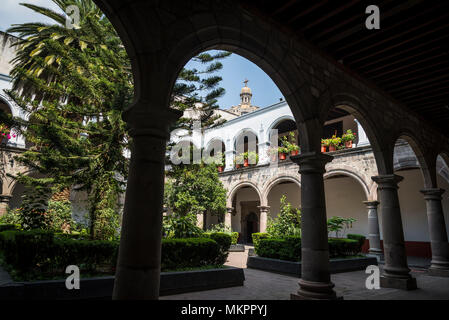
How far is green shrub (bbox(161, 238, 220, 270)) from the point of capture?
4.97 meters

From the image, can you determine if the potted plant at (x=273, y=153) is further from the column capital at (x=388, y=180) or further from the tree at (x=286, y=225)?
the column capital at (x=388, y=180)

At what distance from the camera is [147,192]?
7.72 feet

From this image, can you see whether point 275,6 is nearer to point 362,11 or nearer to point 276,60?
point 276,60

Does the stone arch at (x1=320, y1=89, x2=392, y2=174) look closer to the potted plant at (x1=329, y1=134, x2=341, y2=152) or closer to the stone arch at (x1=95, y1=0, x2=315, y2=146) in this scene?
the stone arch at (x1=95, y1=0, x2=315, y2=146)

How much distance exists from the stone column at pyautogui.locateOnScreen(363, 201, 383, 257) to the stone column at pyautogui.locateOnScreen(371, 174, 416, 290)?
5.07m

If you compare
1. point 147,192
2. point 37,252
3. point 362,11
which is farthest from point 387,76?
point 37,252

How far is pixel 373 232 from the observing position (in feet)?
33.4

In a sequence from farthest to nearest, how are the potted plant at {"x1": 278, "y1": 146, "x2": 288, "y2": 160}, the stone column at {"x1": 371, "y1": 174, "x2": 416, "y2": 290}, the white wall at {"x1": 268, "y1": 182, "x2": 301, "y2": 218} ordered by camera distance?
the white wall at {"x1": 268, "y1": 182, "x2": 301, "y2": 218} < the potted plant at {"x1": 278, "y1": 146, "x2": 288, "y2": 160} < the stone column at {"x1": 371, "y1": 174, "x2": 416, "y2": 290}

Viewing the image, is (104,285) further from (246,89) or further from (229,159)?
(246,89)

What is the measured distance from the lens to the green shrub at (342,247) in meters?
7.88

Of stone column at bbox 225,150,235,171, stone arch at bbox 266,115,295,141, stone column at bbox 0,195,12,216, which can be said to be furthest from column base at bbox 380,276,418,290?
stone column at bbox 0,195,12,216
